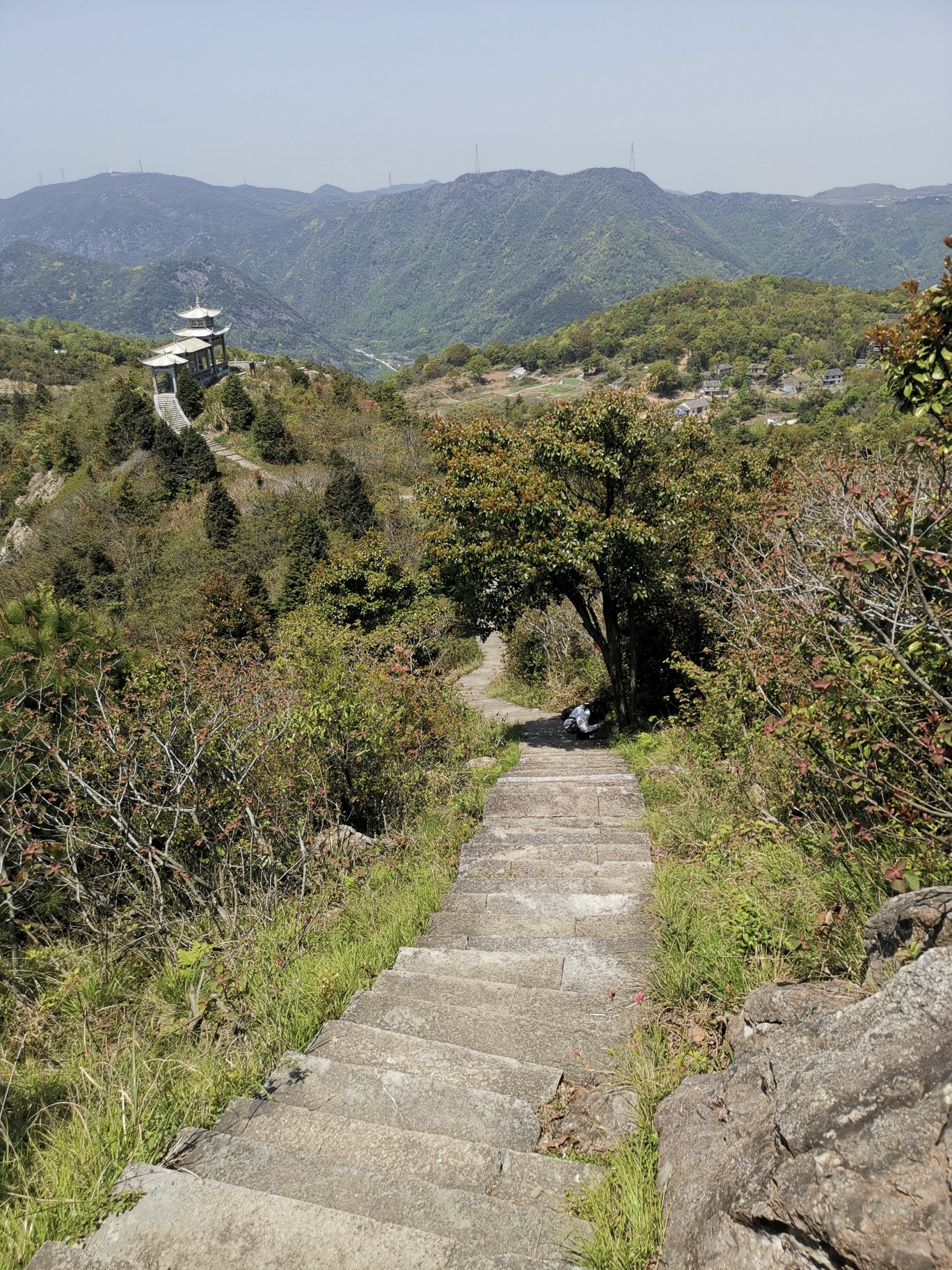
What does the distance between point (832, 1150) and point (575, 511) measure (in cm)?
807

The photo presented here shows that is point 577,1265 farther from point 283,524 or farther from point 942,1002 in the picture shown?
point 283,524

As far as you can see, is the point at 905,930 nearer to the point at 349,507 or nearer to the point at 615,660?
the point at 615,660

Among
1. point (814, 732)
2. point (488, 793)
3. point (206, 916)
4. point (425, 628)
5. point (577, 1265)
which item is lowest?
point (425, 628)

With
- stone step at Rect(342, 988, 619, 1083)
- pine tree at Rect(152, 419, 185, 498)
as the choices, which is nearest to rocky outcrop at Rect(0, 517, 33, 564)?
pine tree at Rect(152, 419, 185, 498)

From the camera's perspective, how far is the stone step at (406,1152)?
7.50 ft

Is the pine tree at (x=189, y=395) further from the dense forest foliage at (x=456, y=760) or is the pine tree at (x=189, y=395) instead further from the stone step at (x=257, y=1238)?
the stone step at (x=257, y=1238)

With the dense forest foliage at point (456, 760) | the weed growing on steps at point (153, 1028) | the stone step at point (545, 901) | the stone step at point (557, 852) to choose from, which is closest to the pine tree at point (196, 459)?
the dense forest foliage at point (456, 760)

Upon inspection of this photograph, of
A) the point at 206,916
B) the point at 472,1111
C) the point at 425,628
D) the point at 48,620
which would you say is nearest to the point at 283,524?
the point at 425,628

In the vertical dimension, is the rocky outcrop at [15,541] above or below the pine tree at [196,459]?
below

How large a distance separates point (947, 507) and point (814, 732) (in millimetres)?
1177

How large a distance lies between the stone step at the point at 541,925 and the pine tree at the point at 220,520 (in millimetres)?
28572

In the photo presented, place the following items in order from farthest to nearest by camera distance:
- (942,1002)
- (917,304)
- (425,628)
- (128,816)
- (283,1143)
→ 1. (425,628)
2. (128,816)
3. (917,304)
4. (283,1143)
5. (942,1002)

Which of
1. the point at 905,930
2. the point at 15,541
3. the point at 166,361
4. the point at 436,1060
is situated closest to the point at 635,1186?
the point at 436,1060

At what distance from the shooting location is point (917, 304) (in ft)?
11.8
